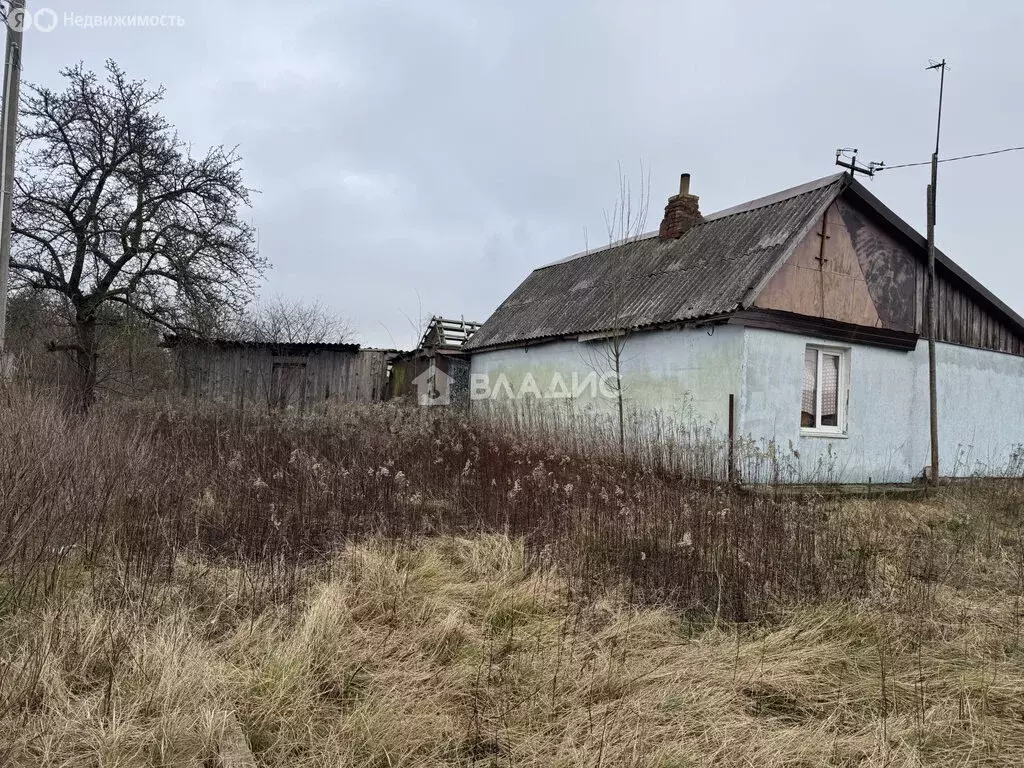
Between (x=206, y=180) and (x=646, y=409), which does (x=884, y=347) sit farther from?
(x=206, y=180)

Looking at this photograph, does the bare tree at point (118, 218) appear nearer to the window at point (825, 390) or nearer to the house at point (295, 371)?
the house at point (295, 371)

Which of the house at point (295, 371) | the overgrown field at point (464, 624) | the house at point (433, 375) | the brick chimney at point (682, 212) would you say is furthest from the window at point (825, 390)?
the house at point (295, 371)

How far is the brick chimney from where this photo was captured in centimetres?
1327

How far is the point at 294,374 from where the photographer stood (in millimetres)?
17984

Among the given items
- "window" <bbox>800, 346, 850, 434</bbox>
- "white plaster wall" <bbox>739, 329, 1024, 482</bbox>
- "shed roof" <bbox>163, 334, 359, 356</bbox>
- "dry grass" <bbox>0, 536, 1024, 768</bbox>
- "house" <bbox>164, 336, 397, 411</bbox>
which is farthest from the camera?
"house" <bbox>164, 336, 397, 411</bbox>

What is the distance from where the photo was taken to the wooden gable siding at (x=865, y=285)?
10.3m

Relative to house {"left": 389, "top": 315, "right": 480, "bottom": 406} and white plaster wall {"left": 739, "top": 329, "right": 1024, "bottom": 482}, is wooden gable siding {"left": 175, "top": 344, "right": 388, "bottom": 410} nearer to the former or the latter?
house {"left": 389, "top": 315, "right": 480, "bottom": 406}

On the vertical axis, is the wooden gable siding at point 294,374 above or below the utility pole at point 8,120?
below

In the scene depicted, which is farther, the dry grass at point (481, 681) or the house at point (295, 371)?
the house at point (295, 371)

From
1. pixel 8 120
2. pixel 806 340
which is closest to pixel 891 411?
pixel 806 340

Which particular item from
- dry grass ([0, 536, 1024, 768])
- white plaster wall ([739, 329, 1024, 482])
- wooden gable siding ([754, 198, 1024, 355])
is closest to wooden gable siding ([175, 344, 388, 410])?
white plaster wall ([739, 329, 1024, 482])

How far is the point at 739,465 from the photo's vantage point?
9.41 m

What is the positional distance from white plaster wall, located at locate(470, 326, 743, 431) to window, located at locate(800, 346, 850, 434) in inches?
60.2

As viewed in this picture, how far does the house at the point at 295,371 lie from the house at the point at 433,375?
56 cm
